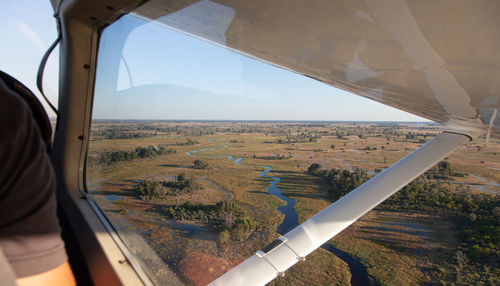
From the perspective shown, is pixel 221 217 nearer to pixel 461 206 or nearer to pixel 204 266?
pixel 204 266

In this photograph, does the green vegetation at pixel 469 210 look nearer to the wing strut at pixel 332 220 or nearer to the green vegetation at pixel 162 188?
the green vegetation at pixel 162 188

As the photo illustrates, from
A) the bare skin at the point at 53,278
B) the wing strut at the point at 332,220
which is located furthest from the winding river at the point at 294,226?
the bare skin at the point at 53,278

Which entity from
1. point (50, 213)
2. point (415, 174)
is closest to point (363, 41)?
point (50, 213)

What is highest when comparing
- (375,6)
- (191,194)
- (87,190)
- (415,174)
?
(375,6)

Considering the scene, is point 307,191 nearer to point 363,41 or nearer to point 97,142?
point 97,142

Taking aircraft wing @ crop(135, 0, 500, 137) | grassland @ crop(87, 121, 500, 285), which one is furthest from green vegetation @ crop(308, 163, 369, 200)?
aircraft wing @ crop(135, 0, 500, 137)

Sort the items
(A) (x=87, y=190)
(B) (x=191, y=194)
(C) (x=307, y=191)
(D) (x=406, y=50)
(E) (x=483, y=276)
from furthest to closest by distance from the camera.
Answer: (C) (x=307, y=191), (B) (x=191, y=194), (E) (x=483, y=276), (A) (x=87, y=190), (D) (x=406, y=50)
